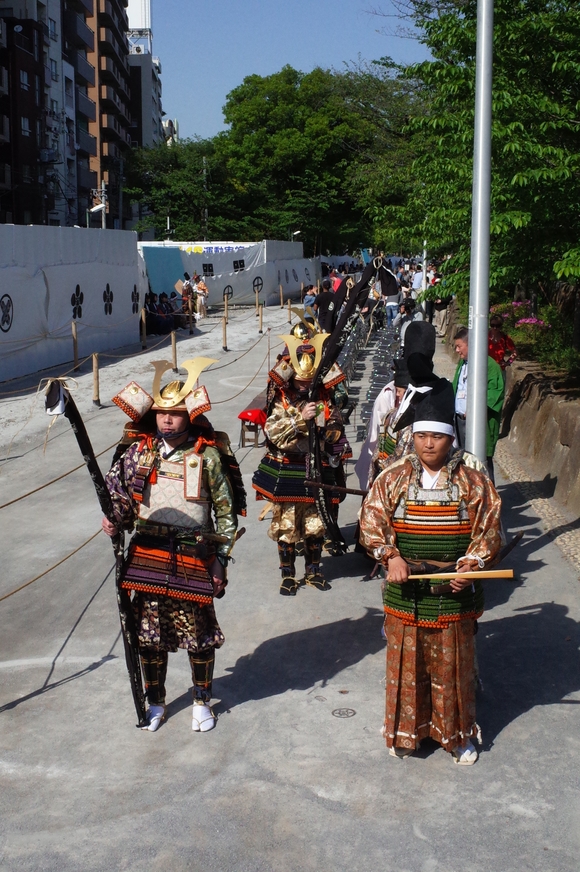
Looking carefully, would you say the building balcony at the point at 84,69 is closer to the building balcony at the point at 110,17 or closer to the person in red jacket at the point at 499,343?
the building balcony at the point at 110,17

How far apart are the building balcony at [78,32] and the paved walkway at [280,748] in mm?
43936

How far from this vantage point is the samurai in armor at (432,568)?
4273 millimetres

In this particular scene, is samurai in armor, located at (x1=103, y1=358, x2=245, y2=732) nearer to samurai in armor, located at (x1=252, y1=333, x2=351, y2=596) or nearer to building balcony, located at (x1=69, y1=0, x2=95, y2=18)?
samurai in armor, located at (x1=252, y1=333, x2=351, y2=596)

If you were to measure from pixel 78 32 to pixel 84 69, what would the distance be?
2657mm

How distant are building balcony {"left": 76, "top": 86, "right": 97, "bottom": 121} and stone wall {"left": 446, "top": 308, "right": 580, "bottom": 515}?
40.2 meters

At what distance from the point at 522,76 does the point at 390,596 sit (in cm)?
577

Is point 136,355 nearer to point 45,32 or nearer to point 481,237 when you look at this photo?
point 481,237

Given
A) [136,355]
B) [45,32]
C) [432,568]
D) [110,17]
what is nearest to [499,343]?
[432,568]

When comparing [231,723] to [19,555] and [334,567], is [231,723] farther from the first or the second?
[19,555]

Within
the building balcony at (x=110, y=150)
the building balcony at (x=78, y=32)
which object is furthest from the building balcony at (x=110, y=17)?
the building balcony at (x=110, y=150)

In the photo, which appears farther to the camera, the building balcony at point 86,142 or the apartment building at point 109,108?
the apartment building at point 109,108

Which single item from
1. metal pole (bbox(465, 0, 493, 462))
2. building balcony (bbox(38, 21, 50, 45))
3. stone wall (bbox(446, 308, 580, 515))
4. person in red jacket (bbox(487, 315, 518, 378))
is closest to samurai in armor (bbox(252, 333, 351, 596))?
metal pole (bbox(465, 0, 493, 462))

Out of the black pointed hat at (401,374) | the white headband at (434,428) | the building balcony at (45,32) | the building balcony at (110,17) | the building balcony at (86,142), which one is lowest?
the white headband at (434,428)

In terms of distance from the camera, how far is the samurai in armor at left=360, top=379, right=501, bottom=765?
4.27m
